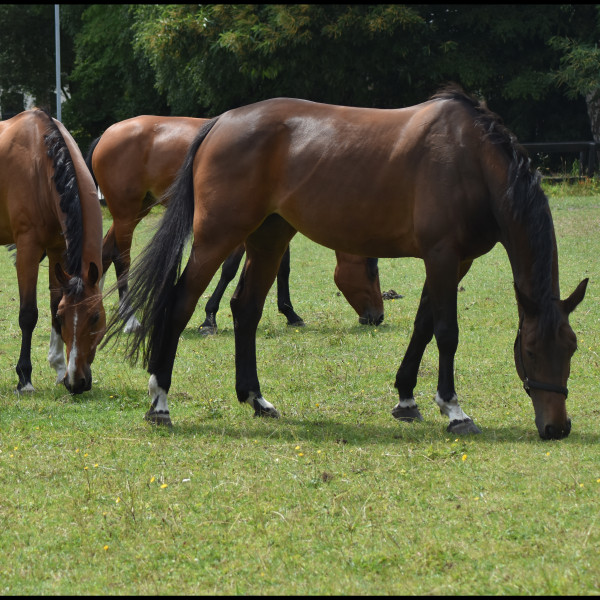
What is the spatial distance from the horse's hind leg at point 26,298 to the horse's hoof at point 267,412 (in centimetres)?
198

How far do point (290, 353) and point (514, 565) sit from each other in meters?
5.03

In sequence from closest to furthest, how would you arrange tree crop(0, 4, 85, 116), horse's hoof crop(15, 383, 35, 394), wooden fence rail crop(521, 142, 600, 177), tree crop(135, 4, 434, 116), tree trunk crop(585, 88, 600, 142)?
horse's hoof crop(15, 383, 35, 394), wooden fence rail crop(521, 142, 600, 177), tree crop(135, 4, 434, 116), tree trunk crop(585, 88, 600, 142), tree crop(0, 4, 85, 116)

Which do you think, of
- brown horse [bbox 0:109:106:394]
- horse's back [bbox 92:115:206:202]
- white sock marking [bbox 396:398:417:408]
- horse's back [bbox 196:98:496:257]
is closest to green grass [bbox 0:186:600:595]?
white sock marking [bbox 396:398:417:408]

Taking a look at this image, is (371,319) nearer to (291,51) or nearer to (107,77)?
(291,51)

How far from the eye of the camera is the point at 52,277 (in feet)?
25.8

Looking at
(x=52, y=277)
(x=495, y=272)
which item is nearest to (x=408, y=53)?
(x=495, y=272)

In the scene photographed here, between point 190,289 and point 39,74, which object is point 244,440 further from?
point 39,74

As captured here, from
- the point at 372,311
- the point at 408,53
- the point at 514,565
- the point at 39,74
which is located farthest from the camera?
the point at 39,74

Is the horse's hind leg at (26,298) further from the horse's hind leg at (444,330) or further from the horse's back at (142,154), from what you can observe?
the horse's hind leg at (444,330)

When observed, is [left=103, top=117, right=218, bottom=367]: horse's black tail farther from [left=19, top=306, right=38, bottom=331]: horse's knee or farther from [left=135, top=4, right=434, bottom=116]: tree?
[left=135, top=4, right=434, bottom=116]: tree

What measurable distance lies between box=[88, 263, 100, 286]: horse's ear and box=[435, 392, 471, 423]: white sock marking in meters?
2.70

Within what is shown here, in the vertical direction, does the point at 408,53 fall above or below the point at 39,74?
above

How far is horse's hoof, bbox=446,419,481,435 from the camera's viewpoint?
5.73 metres

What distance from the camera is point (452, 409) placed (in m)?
5.82
